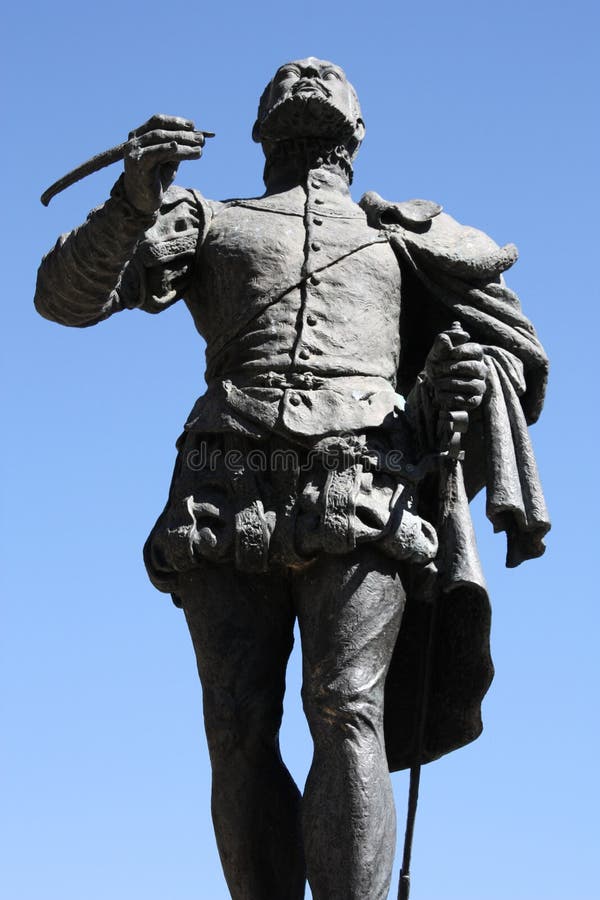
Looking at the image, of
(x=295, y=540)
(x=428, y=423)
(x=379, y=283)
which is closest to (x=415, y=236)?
(x=379, y=283)

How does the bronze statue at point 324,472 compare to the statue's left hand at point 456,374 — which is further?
the statue's left hand at point 456,374

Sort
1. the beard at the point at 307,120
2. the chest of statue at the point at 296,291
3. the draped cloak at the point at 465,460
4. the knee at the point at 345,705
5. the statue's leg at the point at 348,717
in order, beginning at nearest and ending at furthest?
1. the statue's leg at the point at 348,717
2. the knee at the point at 345,705
3. the draped cloak at the point at 465,460
4. the chest of statue at the point at 296,291
5. the beard at the point at 307,120

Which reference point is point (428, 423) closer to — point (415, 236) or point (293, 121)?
point (415, 236)

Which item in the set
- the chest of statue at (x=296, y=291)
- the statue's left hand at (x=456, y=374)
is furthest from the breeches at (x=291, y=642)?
the chest of statue at (x=296, y=291)

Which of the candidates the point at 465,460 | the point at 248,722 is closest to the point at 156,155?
the point at 465,460

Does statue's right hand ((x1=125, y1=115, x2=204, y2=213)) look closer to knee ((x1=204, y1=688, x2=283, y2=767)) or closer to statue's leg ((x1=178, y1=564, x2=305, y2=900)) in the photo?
statue's leg ((x1=178, y1=564, x2=305, y2=900))

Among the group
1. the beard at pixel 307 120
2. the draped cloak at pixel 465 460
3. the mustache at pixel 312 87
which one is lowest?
the draped cloak at pixel 465 460

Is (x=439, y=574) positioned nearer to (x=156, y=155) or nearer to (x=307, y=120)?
(x=156, y=155)

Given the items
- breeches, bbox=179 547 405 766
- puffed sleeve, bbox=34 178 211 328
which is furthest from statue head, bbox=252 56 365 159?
breeches, bbox=179 547 405 766

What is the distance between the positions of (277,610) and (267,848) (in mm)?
1127

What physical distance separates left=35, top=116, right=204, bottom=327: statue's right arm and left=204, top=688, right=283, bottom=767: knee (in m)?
2.07

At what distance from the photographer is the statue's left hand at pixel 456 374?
10312 millimetres

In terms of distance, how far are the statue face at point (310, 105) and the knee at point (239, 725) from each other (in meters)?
3.05

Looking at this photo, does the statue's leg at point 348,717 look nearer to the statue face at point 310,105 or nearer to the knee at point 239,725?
the knee at point 239,725
